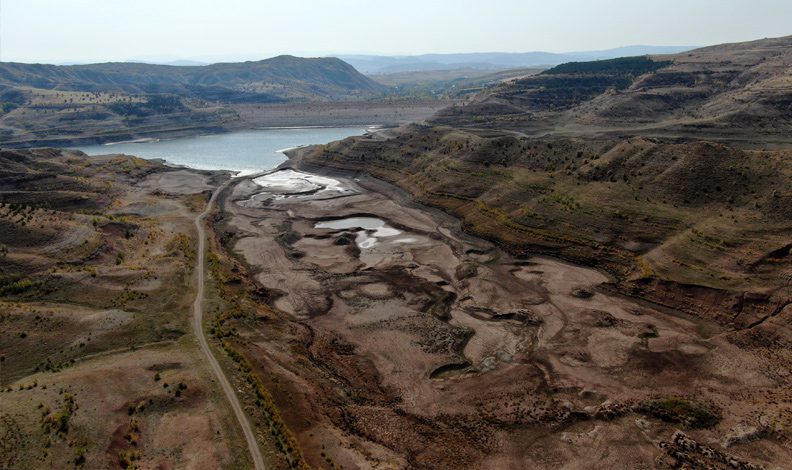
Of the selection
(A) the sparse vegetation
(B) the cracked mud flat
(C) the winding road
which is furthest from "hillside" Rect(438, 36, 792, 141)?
(C) the winding road

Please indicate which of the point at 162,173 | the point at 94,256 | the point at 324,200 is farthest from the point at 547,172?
the point at 162,173

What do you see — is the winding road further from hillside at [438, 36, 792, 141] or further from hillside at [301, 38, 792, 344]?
hillside at [438, 36, 792, 141]

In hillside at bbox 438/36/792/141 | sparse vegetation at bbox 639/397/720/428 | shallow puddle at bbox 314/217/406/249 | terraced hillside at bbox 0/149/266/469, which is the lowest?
sparse vegetation at bbox 639/397/720/428

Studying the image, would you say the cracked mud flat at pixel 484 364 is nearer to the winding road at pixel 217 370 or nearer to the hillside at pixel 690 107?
the winding road at pixel 217 370

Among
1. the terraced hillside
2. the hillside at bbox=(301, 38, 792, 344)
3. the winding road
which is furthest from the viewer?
the hillside at bbox=(301, 38, 792, 344)

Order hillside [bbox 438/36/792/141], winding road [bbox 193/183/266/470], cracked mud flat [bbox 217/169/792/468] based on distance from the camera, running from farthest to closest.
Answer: hillside [bbox 438/36/792/141] < cracked mud flat [bbox 217/169/792/468] < winding road [bbox 193/183/266/470]

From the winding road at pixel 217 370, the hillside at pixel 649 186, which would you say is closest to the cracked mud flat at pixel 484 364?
the winding road at pixel 217 370

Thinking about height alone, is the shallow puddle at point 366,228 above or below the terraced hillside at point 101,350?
below

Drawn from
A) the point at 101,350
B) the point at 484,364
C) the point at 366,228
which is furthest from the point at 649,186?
the point at 101,350
